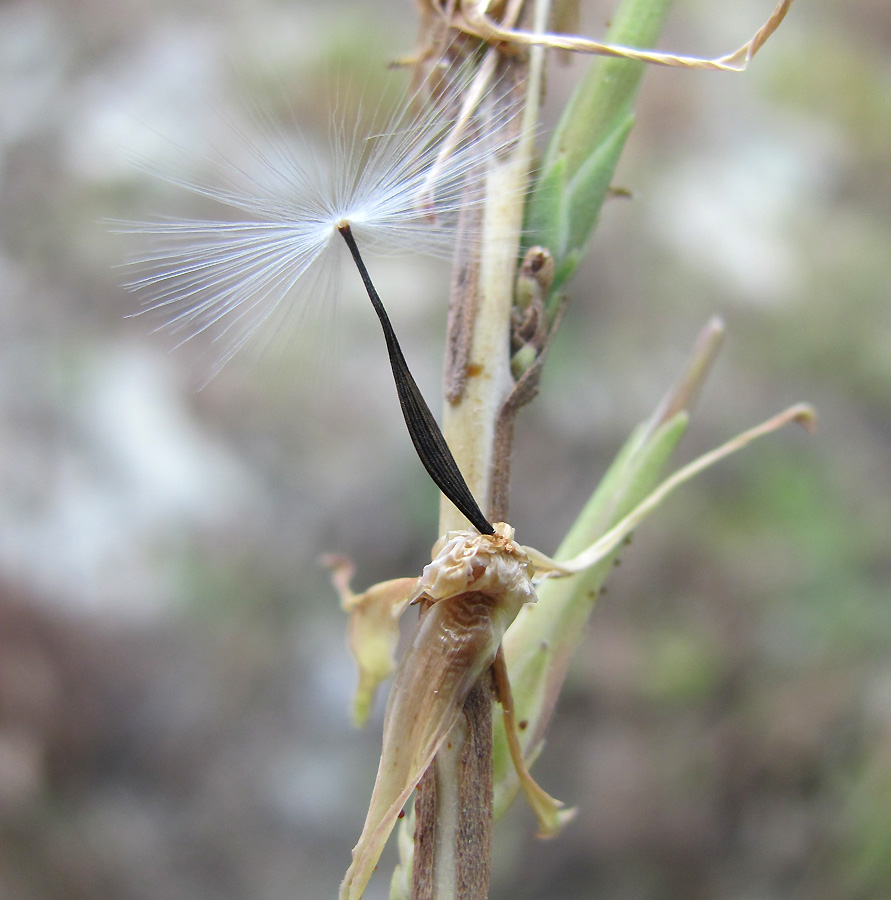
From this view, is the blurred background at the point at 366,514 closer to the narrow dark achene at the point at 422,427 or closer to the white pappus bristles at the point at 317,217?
the white pappus bristles at the point at 317,217

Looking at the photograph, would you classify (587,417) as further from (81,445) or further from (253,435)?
(81,445)

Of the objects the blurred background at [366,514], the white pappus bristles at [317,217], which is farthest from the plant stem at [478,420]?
the blurred background at [366,514]

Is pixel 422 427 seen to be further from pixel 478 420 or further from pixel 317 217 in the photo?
pixel 317 217

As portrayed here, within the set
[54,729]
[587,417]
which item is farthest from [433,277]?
[54,729]

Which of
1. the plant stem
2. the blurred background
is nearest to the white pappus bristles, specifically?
the plant stem

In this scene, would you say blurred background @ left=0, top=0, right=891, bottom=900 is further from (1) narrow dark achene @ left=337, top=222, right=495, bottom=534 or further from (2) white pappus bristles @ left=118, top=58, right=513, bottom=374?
(1) narrow dark achene @ left=337, top=222, right=495, bottom=534

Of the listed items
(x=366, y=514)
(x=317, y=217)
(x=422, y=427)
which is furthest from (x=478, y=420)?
(x=366, y=514)
